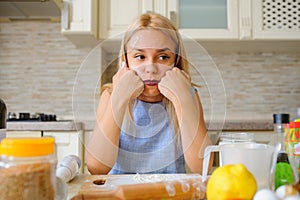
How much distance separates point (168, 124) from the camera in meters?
0.75

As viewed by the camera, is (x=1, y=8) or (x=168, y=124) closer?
(x=168, y=124)

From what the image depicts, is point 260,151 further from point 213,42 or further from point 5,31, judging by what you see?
point 5,31

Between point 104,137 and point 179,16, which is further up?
point 179,16

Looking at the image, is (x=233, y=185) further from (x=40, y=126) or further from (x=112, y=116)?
(x=40, y=126)

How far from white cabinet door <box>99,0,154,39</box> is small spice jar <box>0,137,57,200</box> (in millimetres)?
1472

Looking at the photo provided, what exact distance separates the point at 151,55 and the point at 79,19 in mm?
1185

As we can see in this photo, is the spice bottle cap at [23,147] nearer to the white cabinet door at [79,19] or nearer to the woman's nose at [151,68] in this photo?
the woman's nose at [151,68]

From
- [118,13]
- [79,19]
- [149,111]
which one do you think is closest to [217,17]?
[118,13]

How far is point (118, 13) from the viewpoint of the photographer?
182 centimetres

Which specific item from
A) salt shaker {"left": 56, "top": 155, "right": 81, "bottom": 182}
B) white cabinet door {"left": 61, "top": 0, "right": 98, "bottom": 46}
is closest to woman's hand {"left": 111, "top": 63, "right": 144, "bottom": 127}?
salt shaker {"left": 56, "top": 155, "right": 81, "bottom": 182}

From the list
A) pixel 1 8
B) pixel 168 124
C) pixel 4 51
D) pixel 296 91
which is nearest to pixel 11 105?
pixel 4 51

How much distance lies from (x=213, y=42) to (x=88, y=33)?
2.22ft

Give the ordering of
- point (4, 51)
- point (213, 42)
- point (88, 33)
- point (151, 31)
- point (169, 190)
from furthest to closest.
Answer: point (4, 51) → point (213, 42) → point (88, 33) → point (151, 31) → point (169, 190)

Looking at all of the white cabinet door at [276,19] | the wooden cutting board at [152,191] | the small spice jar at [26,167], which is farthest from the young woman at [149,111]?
the white cabinet door at [276,19]
